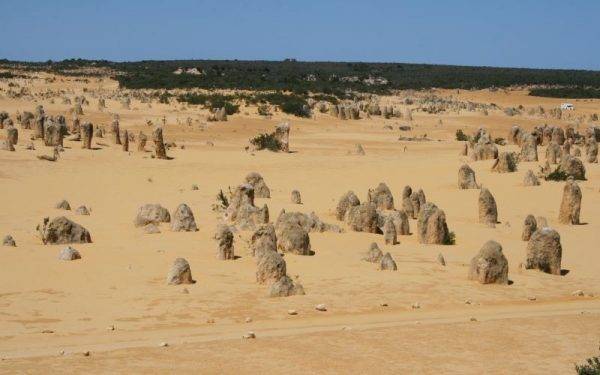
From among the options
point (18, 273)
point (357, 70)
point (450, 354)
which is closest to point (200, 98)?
point (18, 273)

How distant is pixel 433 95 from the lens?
230 feet

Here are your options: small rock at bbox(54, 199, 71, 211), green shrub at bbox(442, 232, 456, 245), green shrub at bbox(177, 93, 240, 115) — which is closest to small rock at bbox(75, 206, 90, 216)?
small rock at bbox(54, 199, 71, 211)

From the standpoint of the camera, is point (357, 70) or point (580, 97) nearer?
point (580, 97)

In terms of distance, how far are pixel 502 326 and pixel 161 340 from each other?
154 inches

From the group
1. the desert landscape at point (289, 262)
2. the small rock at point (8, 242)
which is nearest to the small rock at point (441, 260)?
the desert landscape at point (289, 262)

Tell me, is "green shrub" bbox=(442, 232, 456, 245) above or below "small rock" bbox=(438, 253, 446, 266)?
below

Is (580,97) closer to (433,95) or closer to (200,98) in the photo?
(433,95)

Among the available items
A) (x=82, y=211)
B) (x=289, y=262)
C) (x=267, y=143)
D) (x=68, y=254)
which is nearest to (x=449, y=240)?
(x=289, y=262)

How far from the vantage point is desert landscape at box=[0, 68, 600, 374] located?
363 inches

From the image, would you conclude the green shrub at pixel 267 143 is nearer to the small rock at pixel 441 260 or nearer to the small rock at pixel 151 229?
the small rock at pixel 151 229

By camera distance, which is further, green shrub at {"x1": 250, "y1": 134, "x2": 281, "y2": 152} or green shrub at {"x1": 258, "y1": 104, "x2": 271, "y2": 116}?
green shrub at {"x1": 258, "y1": 104, "x2": 271, "y2": 116}

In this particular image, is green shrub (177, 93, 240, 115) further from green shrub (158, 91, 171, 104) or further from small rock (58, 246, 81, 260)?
small rock (58, 246, 81, 260)

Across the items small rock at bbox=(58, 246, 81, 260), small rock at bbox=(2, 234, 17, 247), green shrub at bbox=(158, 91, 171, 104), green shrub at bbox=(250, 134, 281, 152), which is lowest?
green shrub at bbox=(250, 134, 281, 152)

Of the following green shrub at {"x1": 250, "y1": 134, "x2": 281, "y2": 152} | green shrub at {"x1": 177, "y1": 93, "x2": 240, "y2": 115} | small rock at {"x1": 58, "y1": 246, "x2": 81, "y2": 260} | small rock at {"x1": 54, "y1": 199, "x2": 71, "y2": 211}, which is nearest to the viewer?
small rock at {"x1": 58, "y1": 246, "x2": 81, "y2": 260}
